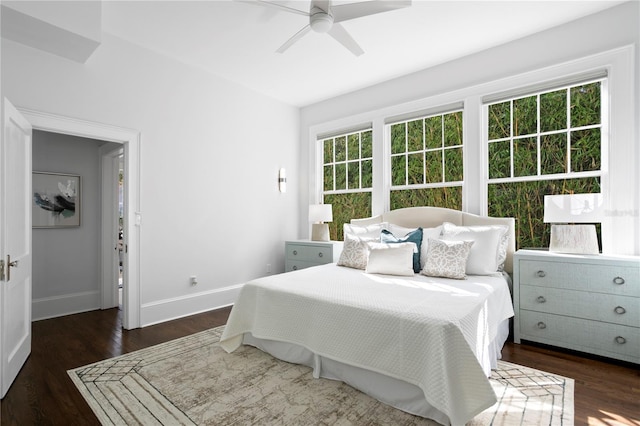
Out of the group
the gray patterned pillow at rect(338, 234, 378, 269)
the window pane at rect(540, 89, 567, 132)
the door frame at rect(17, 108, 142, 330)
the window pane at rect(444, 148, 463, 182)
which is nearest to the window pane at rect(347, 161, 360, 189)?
the window pane at rect(444, 148, 463, 182)

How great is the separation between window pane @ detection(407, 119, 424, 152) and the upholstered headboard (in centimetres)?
84

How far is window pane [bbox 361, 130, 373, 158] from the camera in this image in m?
4.69

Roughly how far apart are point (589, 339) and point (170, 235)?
4087 mm

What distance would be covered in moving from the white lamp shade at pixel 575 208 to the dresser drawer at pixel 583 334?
83 centimetres

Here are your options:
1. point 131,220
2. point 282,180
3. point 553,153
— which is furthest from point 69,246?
point 553,153

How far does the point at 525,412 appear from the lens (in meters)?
1.94

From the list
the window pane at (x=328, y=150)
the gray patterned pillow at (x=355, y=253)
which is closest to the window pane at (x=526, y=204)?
the gray patterned pillow at (x=355, y=253)

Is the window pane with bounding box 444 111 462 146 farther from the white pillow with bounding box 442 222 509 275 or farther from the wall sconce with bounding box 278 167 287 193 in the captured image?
the wall sconce with bounding box 278 167 287 193

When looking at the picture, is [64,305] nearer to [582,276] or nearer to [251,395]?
[251,395]

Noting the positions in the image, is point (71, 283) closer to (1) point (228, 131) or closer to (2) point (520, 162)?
(1) point (228, 131)

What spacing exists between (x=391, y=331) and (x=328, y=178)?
351cm

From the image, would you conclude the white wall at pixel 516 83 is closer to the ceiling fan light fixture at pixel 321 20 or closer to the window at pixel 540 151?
the window at pixel 540 151

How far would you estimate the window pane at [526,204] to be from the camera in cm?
338

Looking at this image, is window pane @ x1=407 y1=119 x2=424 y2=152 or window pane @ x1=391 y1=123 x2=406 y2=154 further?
window pane @ x1=391 y1=123 x2=406 y2=154
